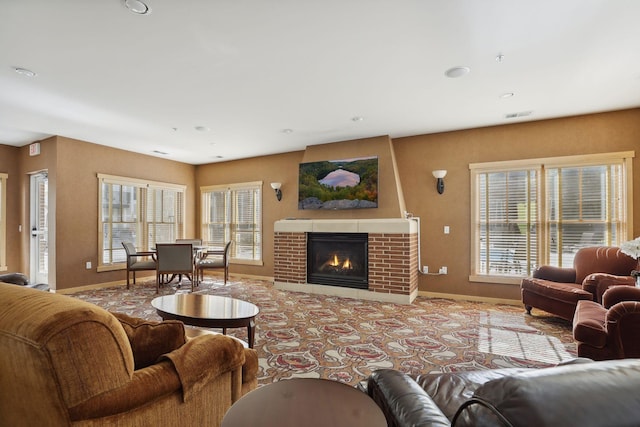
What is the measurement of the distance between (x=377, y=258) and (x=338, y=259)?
0.73 meters

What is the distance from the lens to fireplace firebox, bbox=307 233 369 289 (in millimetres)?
5168

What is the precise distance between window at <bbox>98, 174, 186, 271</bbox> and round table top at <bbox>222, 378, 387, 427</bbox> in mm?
5935

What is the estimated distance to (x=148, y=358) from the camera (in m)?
1.34

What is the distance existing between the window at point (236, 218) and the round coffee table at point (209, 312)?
383 centimetres

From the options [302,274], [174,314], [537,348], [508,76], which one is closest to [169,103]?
[174,314]

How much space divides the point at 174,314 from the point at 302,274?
127 inches

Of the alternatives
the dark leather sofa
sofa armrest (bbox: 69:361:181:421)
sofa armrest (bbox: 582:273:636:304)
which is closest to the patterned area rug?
sofa armrest (bbox: 582:273:636:304)

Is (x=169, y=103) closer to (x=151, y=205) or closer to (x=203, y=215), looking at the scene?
(x=151, y=205)

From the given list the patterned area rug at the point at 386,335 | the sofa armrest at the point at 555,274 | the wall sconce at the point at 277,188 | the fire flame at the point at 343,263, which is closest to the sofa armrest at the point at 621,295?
the patterned area rug at the point at 386,335

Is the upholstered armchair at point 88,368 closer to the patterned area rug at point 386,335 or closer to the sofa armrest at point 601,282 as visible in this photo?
the patterned area rug at point 386,335

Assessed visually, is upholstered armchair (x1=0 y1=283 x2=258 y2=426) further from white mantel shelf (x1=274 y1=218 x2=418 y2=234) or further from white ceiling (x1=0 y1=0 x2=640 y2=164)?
white mantel shelf (x1=274 y1=218 x2=418 y2=234)

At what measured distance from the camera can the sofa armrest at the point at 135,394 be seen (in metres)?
1.01

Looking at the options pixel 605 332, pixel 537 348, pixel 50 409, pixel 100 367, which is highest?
pixel 100 367

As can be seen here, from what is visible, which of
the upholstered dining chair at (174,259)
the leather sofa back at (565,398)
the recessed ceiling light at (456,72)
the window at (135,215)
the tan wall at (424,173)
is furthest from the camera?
the window at (135,215)
